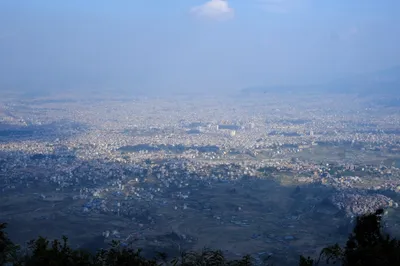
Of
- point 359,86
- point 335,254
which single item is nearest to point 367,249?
point 335,254

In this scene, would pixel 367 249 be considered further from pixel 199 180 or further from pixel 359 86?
pixel 359 86

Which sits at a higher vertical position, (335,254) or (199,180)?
(335,254)

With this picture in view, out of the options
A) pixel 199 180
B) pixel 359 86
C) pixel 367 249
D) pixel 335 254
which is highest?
pixel 359 86

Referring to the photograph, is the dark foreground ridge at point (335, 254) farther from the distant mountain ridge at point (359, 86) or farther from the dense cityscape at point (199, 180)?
the distant mountain ridge at point (359, 86)

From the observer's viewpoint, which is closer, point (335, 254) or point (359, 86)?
point (335, 254)

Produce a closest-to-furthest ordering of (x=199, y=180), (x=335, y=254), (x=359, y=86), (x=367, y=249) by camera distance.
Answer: (x=367, y=249) < (x=335, y=254) < (x=199, y=180) < (x=359, y=86)

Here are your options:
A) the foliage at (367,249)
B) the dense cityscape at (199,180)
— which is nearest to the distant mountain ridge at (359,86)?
the dense cityscape at (199,180)

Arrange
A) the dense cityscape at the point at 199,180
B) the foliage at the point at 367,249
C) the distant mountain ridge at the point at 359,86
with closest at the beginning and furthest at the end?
the foliage at the point at 367,249
the dense cityscape at the point at 199,180
the distant mountain ridge at the point at 359,86

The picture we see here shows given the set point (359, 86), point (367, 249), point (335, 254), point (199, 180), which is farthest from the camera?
point (359, 86)

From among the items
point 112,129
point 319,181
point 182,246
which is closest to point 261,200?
point 319,181

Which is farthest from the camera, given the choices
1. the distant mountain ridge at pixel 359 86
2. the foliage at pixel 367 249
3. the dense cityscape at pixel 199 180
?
the distant mountain ridge at pixel 359 86
